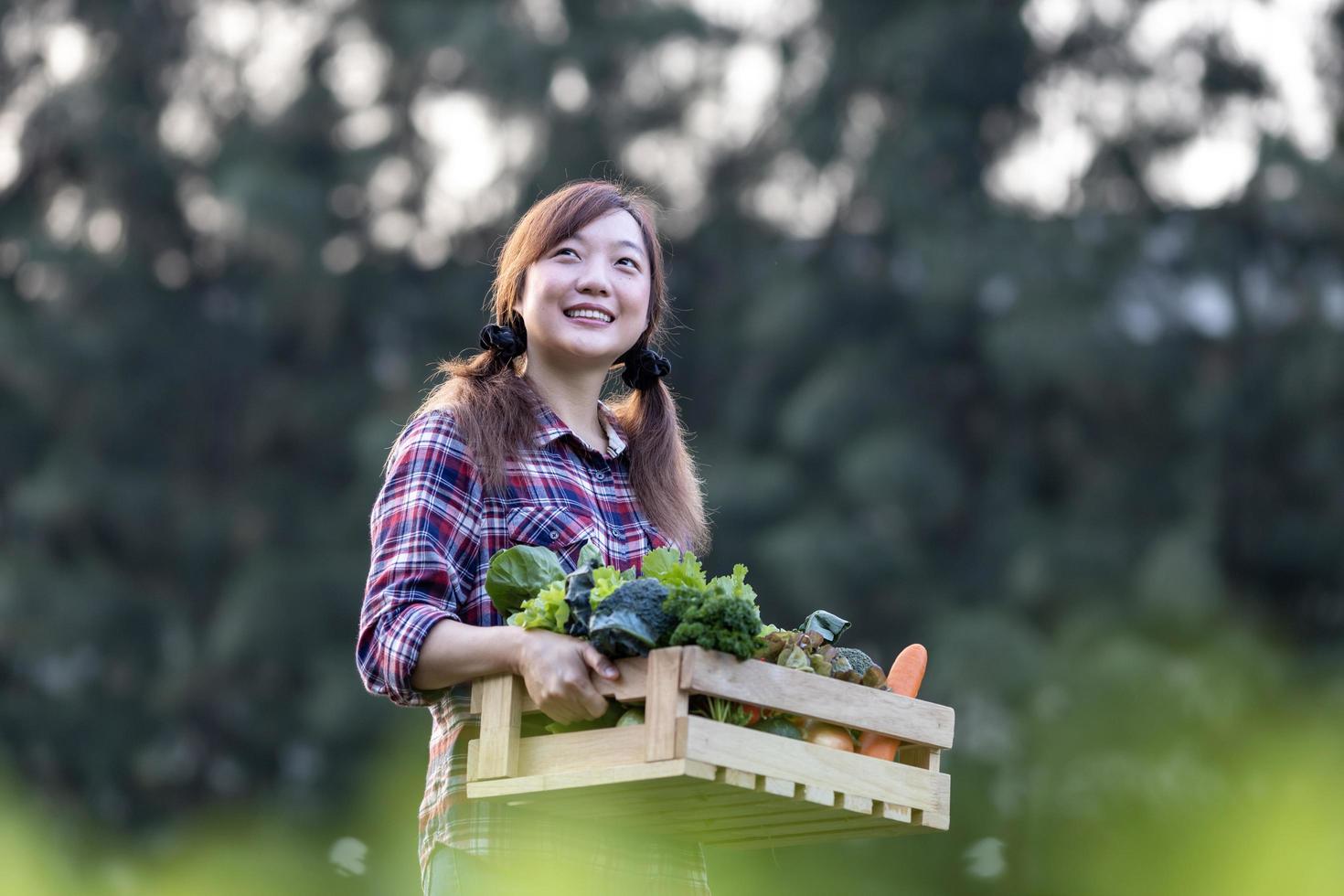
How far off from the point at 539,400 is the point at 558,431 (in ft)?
0.20

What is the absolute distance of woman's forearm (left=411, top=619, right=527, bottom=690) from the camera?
7.95 feet

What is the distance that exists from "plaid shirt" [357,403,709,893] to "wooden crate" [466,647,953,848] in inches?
2.6

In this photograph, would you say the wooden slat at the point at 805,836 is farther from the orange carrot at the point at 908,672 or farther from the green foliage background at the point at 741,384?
the green foliage background at the point at 741,384

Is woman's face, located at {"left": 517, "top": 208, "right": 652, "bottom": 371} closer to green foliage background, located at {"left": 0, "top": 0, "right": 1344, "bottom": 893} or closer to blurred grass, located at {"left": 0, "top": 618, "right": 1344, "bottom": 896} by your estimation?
blurred grass, located at {"left": 0, "top": 618, "right": 1344, "bottom": 896}

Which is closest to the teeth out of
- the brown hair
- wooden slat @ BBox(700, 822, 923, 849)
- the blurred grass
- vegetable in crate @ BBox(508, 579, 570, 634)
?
the brown hair

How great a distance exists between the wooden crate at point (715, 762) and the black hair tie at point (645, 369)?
2.49 ft

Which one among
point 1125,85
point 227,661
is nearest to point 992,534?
point 1125,85

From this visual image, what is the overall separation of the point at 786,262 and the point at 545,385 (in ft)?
35.6

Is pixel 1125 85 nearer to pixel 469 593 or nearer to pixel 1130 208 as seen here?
pixel 1130 208

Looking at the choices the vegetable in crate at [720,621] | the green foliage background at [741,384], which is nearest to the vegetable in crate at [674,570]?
the vegetable in crate at [720,621]

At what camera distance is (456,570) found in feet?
8.63

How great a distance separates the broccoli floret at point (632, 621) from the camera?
7.69 ft

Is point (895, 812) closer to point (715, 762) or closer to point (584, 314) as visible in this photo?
point (715, 762)

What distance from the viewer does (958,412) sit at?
13.2 meters
